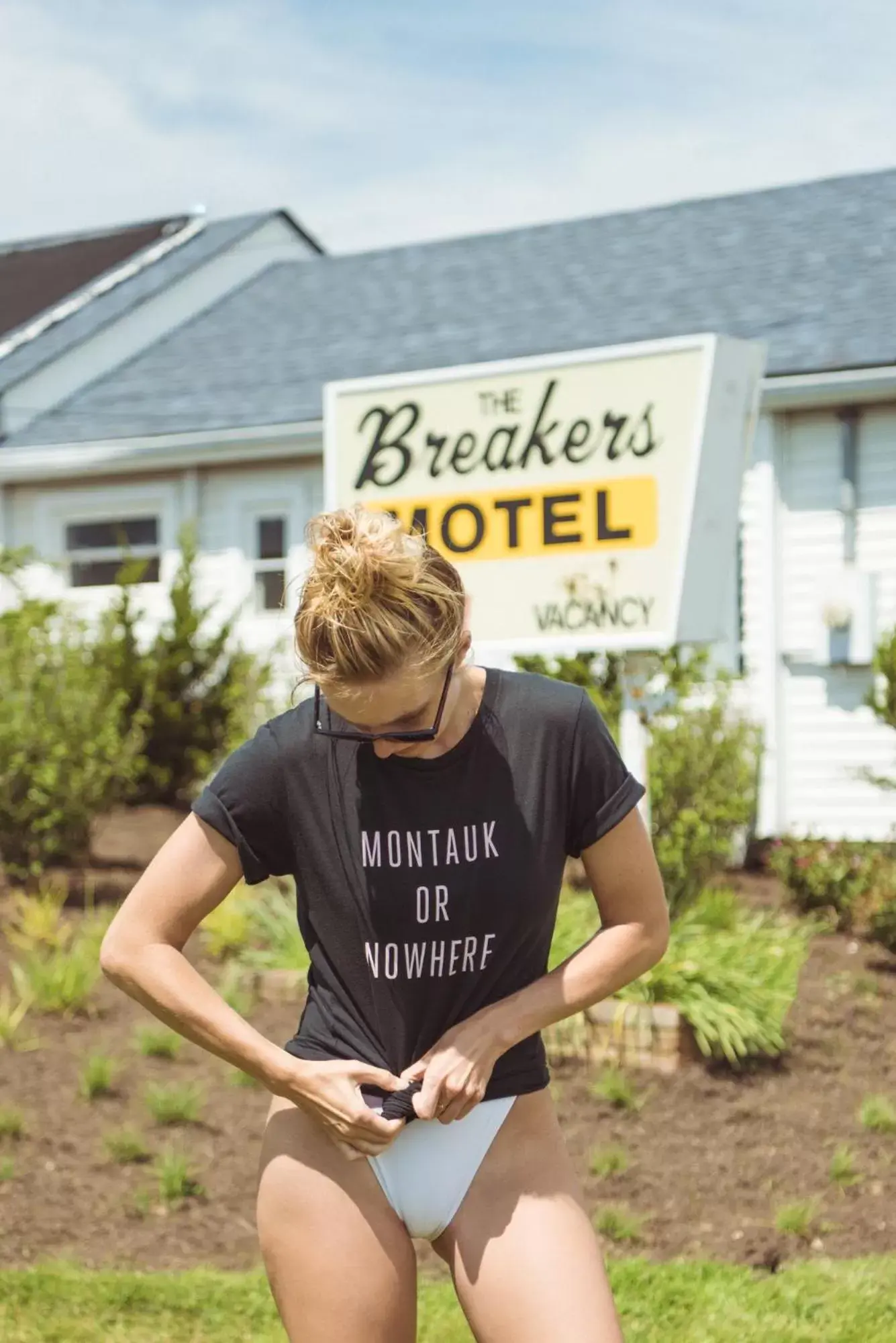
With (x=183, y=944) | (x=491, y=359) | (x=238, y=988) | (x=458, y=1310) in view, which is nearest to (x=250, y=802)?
(x=183, y=944)

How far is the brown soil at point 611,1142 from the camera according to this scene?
532 centimetres

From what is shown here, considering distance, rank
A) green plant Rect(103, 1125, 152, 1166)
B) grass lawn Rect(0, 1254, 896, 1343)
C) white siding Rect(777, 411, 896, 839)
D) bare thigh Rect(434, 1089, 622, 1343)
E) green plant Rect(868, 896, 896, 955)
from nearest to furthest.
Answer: bare thigh Rect(434, 1089, 622, 1343)
grass lawn Rect(0, 1254, 896, 1343)
green plant Rect(103, 1125, 152, 1166)
green plant Rect(868, 896, 896, 955)
white siding Rect(777, 411, 896, 839)

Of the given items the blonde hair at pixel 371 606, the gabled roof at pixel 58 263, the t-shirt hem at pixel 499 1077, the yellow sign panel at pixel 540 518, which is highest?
the gabled roof at pixel 58 263

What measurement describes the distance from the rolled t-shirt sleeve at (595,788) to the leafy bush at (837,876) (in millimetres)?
6610

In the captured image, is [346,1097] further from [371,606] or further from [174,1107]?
[174,1107]

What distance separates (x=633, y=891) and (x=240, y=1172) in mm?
3799

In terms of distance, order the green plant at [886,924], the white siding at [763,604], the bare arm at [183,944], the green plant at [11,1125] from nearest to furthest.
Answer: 1. the bare arm at [183,944]
2. the green plant at [11,1125]
3. the green plant at [886,924]
4. the white siding at [763,604]

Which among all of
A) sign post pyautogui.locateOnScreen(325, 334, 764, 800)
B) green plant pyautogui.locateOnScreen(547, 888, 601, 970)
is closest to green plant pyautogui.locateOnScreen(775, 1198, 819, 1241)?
green plant pyautogui.locateOnScreen(547, 888, 601, 970)

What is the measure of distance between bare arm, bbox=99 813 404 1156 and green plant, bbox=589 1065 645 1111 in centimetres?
404

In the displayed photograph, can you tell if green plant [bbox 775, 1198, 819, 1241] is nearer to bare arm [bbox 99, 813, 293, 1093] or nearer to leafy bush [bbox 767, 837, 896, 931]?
bare arm [bbox 99, 813, 293, 1093]

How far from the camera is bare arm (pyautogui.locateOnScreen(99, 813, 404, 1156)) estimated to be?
2518 mm

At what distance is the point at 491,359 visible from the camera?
14375 millimetres

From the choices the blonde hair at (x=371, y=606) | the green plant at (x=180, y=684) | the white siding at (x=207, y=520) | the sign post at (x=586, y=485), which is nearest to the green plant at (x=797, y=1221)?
the sign post at (x=586, y=485)

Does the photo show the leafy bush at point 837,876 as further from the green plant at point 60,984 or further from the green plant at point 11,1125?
the green plant at point 11,1125
